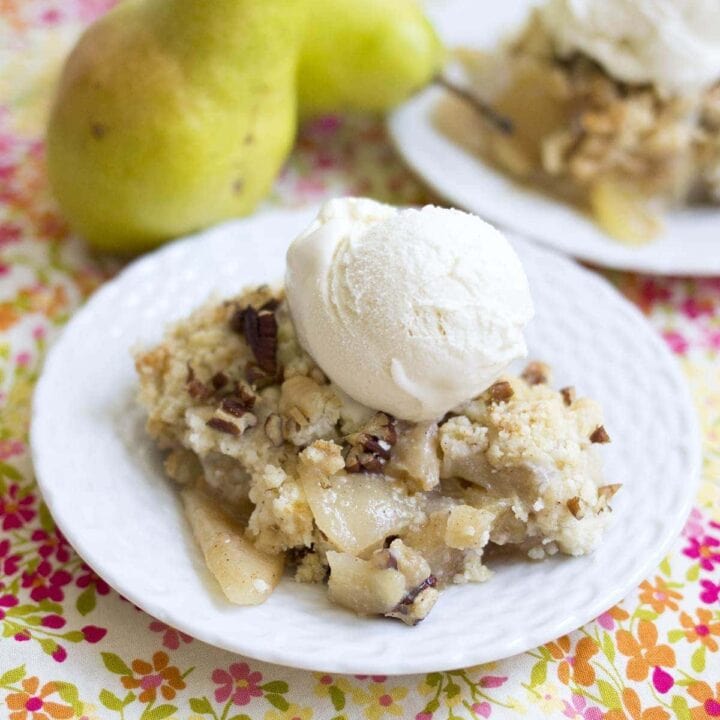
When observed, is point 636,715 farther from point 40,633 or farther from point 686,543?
point 40,633

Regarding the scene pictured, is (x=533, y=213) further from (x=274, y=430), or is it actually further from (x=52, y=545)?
(x=52, y=545)

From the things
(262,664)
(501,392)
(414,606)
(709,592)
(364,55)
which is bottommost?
(709,592)

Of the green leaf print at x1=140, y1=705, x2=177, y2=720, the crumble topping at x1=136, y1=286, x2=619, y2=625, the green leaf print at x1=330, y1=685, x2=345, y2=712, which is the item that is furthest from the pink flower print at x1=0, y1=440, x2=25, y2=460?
the green leaf print at x1=330, y1=685, x2=345, y2=712

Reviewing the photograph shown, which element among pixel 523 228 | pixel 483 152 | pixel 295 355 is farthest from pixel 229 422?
pixel 483 152

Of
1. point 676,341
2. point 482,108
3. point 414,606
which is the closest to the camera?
point 414,606

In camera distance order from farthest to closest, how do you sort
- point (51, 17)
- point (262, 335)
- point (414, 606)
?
1. point (51, 17)
2. point (262, 335)
3. point (414, 606)

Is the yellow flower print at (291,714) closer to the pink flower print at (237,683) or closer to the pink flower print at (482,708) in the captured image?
Result: the pink flower print at (237,683)

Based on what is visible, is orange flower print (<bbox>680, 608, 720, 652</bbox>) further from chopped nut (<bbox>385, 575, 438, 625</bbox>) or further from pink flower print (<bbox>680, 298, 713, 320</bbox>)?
pink flower print (<bbox>680, 298, 713, 320</bbox>)

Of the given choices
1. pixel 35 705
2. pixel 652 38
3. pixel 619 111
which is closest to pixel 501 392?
pixel 35 705
